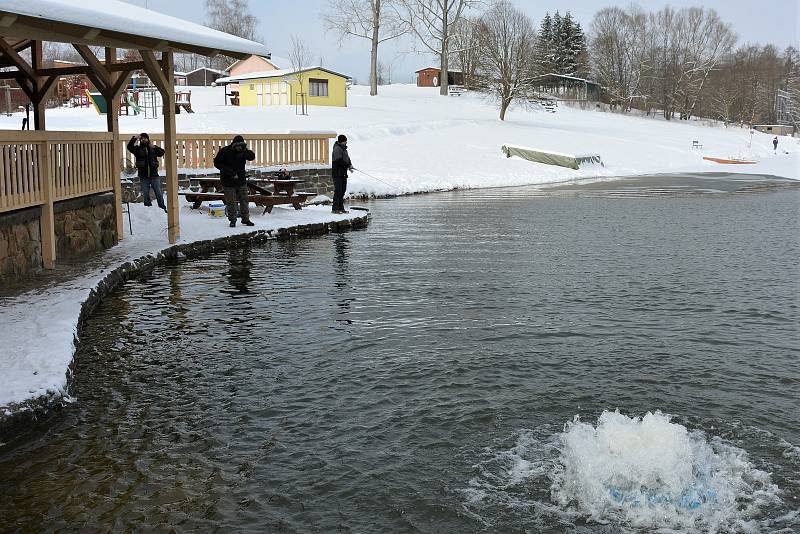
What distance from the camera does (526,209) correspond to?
74.4ft

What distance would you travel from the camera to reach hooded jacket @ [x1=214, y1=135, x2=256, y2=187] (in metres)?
15.4

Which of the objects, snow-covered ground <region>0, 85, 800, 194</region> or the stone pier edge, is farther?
snow-covered ground <region>0, 85, 800, 194</region>

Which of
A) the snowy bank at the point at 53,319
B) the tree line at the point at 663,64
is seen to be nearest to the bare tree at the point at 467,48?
the tree line at the point at 663,64

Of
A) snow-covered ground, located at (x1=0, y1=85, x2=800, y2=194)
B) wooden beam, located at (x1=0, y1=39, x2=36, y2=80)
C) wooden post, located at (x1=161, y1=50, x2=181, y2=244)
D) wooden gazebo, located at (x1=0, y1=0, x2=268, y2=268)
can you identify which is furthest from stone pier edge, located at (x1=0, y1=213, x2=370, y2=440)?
snow-covered ground, located at (x1=0, y1=85, x2=800, y2=194)

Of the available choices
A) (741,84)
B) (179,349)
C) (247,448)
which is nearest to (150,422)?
(247,448)

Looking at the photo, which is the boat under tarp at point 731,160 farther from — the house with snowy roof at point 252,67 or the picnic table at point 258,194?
the picnic table at point 258,194

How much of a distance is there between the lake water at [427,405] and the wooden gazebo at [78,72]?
1.77 metres

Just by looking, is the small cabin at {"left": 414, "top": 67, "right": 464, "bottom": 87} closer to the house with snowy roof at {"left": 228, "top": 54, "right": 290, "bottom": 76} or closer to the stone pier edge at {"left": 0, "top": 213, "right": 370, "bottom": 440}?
the house with snowy roof at {"left": 228, "top": 54, "right": 290, "bottom": 76}

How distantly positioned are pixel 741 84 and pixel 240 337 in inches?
4100

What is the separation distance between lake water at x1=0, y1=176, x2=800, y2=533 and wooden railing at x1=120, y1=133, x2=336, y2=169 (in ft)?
27.4

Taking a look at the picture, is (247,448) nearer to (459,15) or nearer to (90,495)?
(90,495)

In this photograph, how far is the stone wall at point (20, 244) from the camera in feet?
32.2

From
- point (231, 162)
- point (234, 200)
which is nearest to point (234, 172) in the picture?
point (231, 162)

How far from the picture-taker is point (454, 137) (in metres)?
45.1
